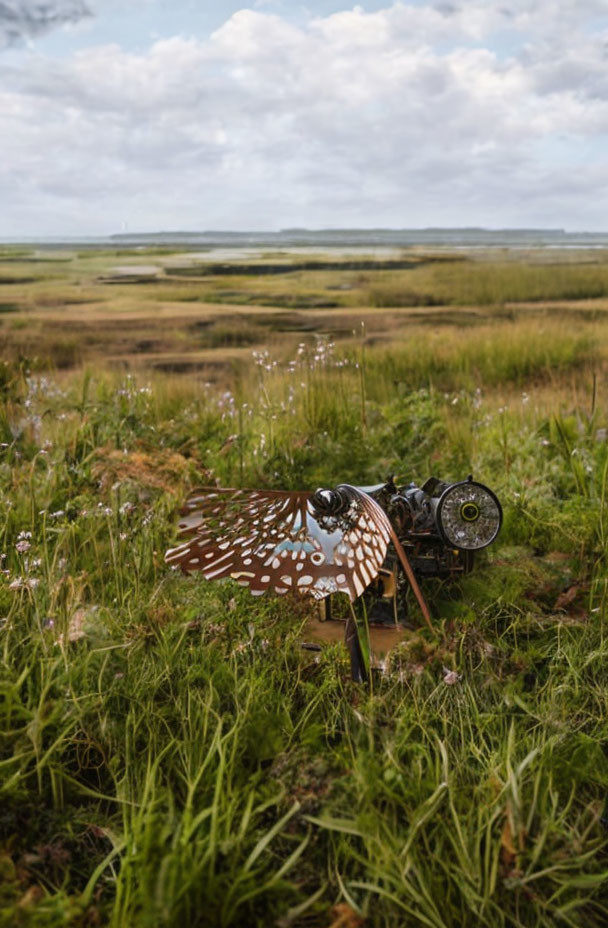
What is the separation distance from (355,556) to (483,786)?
60cm

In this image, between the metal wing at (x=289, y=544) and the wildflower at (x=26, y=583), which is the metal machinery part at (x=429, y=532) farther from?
the wildflower at (x=26, y=583)

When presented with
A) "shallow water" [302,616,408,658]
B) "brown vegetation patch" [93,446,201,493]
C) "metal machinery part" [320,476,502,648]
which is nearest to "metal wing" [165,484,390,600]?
"metal machinery part" [320,476,502,648]

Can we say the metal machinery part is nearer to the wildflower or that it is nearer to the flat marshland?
the flat marshland

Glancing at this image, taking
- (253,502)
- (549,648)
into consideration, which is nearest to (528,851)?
(549,648)

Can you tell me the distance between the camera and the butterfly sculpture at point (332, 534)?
6.36 ft

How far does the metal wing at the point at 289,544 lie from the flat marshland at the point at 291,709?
0.25 m

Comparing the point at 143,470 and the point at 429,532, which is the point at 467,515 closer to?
the point at 429,532

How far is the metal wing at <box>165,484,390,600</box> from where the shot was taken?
1931mm

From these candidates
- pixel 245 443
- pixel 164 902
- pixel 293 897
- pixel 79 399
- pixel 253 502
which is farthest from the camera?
pixel 79 399

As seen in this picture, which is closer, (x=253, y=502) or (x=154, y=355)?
(x=253, y=502)

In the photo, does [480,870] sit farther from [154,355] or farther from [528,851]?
[154,355]

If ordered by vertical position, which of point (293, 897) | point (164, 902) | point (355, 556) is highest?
point (355, 556)

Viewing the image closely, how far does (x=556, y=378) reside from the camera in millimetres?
6992

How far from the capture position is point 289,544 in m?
2.05
